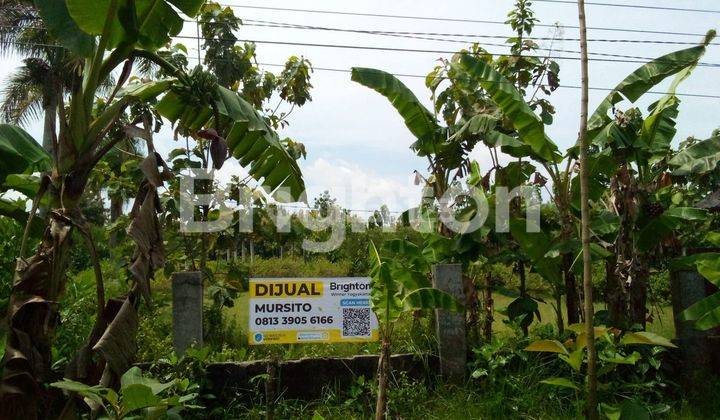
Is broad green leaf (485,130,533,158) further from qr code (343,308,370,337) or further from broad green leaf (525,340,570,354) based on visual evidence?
broad green leaf (525,340,570,354)

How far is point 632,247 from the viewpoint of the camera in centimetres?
688

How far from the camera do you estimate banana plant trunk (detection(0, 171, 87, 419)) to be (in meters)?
3.39

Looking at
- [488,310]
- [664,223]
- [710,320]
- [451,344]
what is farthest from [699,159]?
[451,344]

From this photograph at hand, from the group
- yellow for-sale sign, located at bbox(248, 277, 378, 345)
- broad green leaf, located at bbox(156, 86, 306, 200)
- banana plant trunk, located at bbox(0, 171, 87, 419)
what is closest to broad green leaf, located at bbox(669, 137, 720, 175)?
yellow for-sale sign, located at bbox(248, 277, 378, 345)

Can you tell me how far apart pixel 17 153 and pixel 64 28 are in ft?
3.34

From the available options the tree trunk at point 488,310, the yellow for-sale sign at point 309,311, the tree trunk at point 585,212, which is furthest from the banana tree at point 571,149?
the tree trunk at point 585,212

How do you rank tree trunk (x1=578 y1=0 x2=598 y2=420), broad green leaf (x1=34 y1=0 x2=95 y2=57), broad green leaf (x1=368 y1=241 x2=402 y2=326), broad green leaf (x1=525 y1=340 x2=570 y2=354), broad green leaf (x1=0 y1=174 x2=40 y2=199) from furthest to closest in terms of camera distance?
broad green leaf (x1=368 y1=241 x2=402 y2=326), broad green leaf (x1=0 y1=174 x2=40 y2=199), broad green leaf (x1=525 y1=340 x2=570 y2=354), broad green leaf (x1=34 y1=0 x2=95 y2=57), tree trunk (x1=578 y1=0 x2=598 y2=420)

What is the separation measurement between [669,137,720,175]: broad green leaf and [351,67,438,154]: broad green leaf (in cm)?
262

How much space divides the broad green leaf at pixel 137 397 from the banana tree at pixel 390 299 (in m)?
1.80

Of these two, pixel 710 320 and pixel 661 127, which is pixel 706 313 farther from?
pixel 661 127

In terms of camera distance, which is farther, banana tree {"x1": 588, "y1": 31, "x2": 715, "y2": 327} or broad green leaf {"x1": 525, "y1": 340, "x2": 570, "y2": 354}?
banana tree {"x1": 588, "y1": 31, "x2": 715, "y2": 327}

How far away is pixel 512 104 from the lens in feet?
21.1

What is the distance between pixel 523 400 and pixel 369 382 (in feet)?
4.50

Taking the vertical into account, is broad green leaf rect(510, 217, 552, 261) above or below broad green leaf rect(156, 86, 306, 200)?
below
